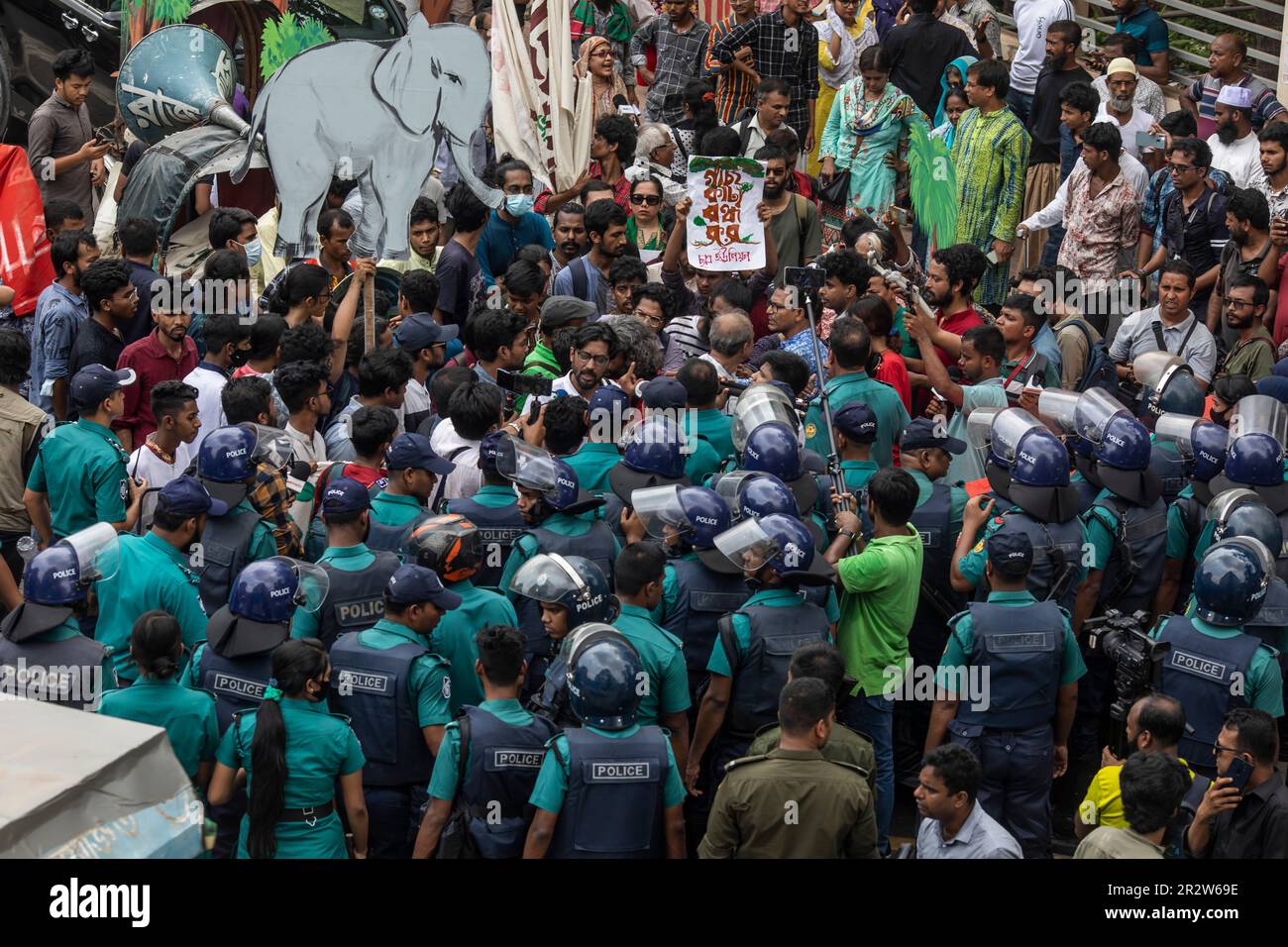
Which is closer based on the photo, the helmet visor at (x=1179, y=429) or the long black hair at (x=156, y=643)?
the long black hair at (x=156, y=643)

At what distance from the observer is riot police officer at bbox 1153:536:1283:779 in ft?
22.4

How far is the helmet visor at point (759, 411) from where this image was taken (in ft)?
26.7

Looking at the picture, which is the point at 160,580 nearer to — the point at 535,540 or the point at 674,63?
the point at 535,540

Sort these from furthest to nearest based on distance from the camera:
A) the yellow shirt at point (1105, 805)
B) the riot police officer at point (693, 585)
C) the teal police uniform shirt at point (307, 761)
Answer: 1. the riot police officer at point (693, 585)
2. the yellow shirt at point (1105, 805)
3. the teal police uniform shirt at point (307, 761)

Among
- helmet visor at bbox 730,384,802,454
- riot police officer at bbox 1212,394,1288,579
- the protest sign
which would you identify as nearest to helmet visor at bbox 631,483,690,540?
helmet visor at bbox 730,384,802,454

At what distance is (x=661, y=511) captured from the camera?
23.9ft

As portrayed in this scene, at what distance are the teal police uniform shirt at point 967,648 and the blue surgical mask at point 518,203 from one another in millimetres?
5027

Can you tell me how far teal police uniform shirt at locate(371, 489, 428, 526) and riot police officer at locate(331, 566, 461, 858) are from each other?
3.32 ft

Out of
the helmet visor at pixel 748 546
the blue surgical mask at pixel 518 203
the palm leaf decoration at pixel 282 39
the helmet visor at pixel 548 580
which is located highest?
the palm leaf decoration at pixel 282 39


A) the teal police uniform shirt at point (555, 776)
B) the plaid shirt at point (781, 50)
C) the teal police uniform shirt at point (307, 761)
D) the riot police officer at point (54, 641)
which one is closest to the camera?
the teal police uniform shirt at point (555, 776)

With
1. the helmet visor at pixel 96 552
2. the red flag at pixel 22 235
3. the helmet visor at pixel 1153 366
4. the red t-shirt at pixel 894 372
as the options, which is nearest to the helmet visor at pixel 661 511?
the helmet visor at pixel 96 552

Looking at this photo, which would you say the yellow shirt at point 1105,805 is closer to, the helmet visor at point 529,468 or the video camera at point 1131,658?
the video camera at point 1131,658

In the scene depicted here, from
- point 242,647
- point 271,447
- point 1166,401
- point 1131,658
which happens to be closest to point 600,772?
point 242,647
